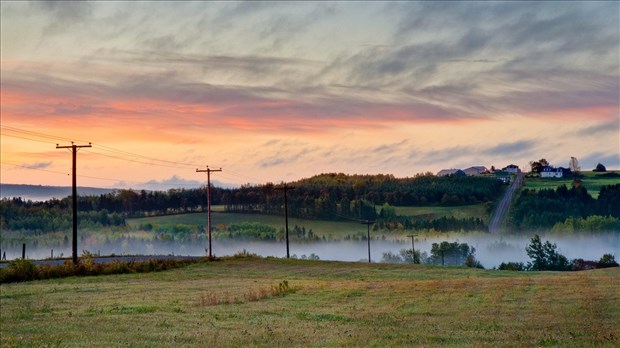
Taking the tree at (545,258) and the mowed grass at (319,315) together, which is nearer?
the mowed grass at (319,315)

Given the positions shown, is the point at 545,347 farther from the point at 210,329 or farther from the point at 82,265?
the point at 82,265

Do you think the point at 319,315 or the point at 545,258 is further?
the point at 545,258

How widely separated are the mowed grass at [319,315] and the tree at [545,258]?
5408 inches

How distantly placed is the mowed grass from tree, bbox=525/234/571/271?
13737 cm

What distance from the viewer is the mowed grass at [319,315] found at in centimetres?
2778

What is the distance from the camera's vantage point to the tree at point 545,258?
186m

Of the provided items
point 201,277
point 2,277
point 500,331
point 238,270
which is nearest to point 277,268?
point 238,270

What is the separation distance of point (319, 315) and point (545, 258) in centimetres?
16597

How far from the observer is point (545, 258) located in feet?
624

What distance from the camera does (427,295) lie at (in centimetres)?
4509

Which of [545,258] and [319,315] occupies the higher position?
[319,315]

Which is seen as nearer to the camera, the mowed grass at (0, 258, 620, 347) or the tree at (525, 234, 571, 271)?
the mowed grass at (0, 258, 620, 347)

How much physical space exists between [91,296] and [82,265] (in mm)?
26559

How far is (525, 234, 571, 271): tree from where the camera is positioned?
611ft
